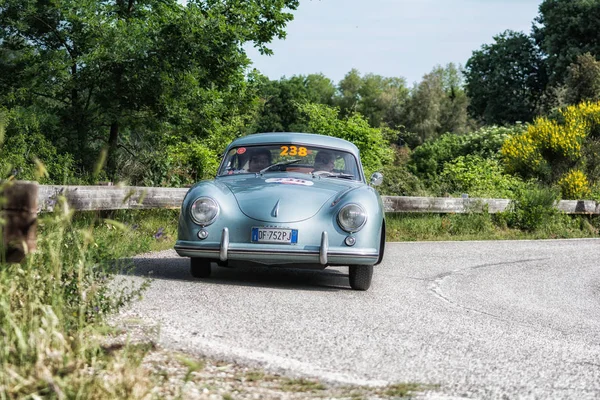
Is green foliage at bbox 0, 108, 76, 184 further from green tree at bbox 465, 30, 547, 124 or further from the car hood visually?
green tree at bbox 465, 30, 547, 124

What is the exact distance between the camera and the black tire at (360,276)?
26.2 ft

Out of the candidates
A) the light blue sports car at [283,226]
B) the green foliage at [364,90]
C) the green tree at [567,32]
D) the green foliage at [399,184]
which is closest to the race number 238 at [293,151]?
the light blue sports car at [283,226]

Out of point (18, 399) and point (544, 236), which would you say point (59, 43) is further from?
point (18, 399)

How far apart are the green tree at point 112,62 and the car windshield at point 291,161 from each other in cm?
695

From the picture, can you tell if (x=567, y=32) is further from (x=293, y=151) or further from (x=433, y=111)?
(x=293, y=151)

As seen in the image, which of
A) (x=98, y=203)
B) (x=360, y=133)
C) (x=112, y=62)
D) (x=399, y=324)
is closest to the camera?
(x=399, y=324)

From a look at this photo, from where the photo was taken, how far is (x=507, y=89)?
60.2 meters

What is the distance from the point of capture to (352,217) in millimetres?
7691

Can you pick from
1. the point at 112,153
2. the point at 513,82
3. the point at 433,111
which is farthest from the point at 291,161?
the point at 433,111

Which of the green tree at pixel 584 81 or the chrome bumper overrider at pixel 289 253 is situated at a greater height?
the green tree at pixel 584 81

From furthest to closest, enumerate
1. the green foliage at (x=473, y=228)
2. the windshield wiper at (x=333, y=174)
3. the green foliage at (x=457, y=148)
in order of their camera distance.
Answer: the green foliage at (x=457, y=148)
the green foliage at (x=473, y=228)
the windshield wiper at (x=333, y=174)

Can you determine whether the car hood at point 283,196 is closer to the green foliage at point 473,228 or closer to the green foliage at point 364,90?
the green foliage at point 473,228

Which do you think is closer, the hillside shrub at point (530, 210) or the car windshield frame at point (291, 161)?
the car windshield frame at point (291, 161)

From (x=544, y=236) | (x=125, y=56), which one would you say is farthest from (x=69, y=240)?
(x=544, y=236)
